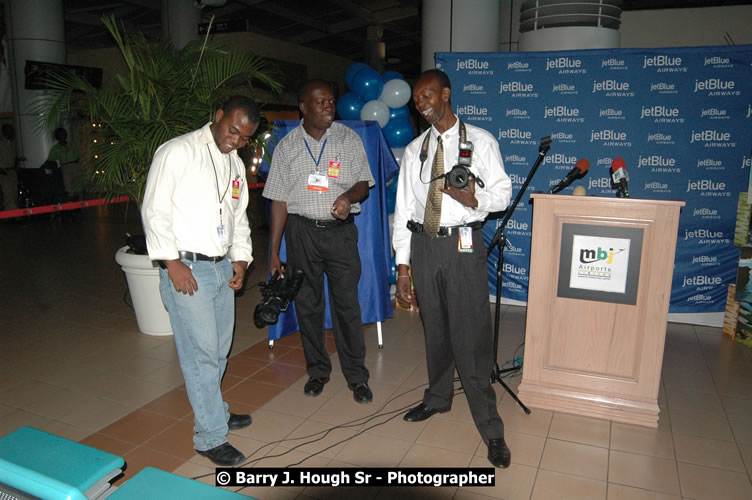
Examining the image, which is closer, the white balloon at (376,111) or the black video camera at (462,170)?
the black video camera at (462,170)

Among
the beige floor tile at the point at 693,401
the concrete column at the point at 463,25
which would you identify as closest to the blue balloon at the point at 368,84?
the concrete column at the point at 463,25

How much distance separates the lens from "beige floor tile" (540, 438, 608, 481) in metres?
2.45

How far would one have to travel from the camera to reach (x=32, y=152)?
363 inches

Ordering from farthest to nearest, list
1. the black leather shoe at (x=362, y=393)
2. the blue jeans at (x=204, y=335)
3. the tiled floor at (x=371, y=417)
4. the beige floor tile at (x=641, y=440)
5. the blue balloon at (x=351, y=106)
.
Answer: the blue balloon at (x=351, y=106), the black leather shoe at (x=362, y=393), the beige floor tile at (x=641, y=440), the tiled floor at (x=371, y=417), the blue jeans at (x=204, y=335)

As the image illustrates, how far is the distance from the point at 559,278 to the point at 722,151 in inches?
95.3

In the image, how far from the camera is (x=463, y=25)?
5266 mm

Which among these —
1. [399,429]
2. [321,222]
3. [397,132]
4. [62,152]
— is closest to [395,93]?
[397,132]

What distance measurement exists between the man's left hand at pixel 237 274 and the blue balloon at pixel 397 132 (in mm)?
2841

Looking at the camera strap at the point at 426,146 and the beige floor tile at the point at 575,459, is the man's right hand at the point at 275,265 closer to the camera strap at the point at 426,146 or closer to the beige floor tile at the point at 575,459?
the camera strap at the point at 426,146

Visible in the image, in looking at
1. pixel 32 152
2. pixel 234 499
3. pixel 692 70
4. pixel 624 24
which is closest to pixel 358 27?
pixel 32 152

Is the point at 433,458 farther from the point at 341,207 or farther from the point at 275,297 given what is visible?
the point at 341,207

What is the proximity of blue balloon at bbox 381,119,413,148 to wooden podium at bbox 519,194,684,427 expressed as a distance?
2.37m

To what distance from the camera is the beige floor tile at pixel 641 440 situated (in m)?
2.64

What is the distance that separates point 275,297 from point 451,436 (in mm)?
1199
